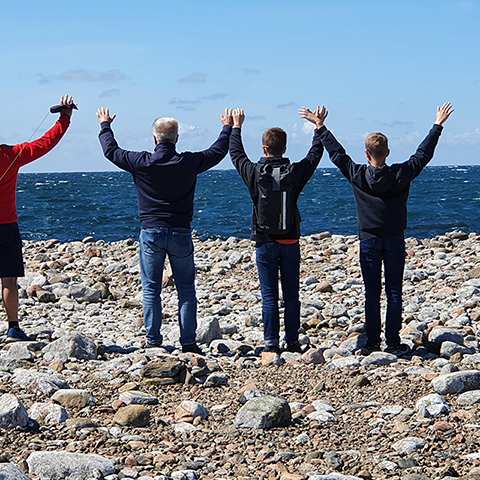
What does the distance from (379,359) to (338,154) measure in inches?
73.0

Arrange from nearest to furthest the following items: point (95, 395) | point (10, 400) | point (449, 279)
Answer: point (10, 400) < point (95, 395) < point (449, 279)

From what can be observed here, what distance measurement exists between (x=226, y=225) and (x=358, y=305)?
20.3 metres

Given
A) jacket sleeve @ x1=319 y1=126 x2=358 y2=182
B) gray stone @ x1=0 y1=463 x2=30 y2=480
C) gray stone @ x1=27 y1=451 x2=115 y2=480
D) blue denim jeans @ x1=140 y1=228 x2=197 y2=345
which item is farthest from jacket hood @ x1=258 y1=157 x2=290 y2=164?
gray stone @ x1=0 y1=463 x2=30 y2=480

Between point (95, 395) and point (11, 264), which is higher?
point (11, 264)

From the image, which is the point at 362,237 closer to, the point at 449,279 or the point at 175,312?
the point at 175,312

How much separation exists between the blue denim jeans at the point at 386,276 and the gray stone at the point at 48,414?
9.64 ft

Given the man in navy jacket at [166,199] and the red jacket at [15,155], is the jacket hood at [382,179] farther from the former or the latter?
the red jacket at [15,155]

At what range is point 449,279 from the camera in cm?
1009

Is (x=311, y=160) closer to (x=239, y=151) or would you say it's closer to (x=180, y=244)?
(x=239, y=151)

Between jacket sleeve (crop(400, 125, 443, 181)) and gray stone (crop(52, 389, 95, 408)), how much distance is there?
10.5 ft

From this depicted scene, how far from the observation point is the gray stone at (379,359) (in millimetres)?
5945

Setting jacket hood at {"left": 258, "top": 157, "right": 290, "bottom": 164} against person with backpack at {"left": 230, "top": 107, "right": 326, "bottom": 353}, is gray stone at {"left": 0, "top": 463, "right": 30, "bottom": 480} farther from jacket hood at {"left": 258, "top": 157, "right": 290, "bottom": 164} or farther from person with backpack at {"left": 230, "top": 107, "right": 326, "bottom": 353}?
jacket hood at {"left": 258, "top": 157, "right": 290, "bottom": 164}

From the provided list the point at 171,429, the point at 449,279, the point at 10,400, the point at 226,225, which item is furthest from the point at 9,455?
the point at 226,225

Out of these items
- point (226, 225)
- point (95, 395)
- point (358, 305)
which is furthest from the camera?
point (226, 225)
